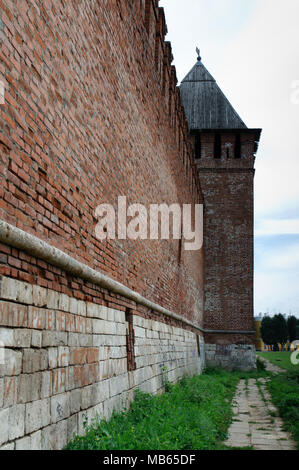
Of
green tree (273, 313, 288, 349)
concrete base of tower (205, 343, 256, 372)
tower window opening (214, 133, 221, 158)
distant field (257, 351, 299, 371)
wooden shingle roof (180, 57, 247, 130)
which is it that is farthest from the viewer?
green tree (273, 313, 288, 349)

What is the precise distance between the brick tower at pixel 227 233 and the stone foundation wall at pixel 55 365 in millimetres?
14205

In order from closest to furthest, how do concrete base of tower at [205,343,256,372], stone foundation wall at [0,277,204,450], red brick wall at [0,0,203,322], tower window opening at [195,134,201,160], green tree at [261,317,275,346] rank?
stone foundation wall at [0,277,204,450], red brick wall at [0,0,203,322], concrete base of tower at [205,343,256,372], tower window opening at [195,134,201,160], green tree at [261,317,275,346]

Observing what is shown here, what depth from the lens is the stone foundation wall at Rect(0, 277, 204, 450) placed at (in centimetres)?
325

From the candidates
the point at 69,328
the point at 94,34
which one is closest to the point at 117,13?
the point at 94,34

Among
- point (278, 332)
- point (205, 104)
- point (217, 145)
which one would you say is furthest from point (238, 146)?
point (278, 332)

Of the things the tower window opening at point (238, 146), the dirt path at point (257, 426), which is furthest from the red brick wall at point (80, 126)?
the tower window opening at point (238, 146)

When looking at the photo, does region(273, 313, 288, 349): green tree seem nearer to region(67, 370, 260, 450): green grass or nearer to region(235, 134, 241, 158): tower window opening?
region(235, 134, 241, 158): tower window opening

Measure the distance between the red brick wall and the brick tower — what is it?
1139cm

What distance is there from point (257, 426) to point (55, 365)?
17.5 ft

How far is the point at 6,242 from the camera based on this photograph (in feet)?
10.8

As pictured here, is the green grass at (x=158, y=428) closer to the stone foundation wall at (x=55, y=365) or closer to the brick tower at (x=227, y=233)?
the stone foundation wall at (x=55, y=365)

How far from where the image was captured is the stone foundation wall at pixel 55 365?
3248 mm

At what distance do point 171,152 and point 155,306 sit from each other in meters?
4.42

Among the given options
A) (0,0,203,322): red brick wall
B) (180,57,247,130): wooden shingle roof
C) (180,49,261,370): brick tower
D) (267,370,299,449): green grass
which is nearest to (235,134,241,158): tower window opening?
(180,49,261,370): brick tower
